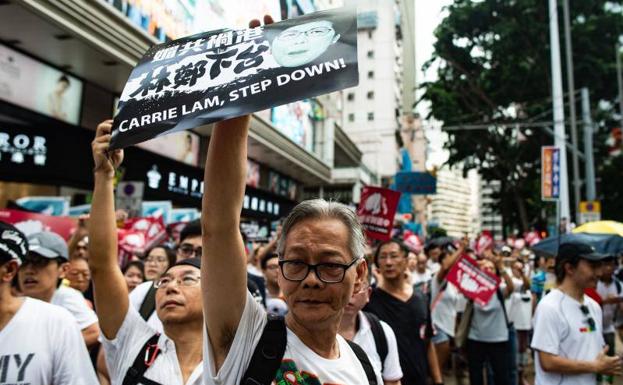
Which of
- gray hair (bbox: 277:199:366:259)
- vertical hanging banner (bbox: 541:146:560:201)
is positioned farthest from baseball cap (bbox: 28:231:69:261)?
vertical hanging banner (bbox: 541:146:560:201)

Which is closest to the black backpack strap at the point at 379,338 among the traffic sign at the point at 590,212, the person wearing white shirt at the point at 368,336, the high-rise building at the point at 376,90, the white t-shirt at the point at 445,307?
the person wearing white shirt at the point at 368,336

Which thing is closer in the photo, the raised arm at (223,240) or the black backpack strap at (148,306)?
the raised arm at (223,240)

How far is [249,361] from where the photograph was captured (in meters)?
1.33

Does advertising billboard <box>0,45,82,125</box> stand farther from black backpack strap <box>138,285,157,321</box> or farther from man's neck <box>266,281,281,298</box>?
black backpack strap <box>138,285,157,321</box>

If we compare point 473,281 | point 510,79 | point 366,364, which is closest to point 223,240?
point 366,364

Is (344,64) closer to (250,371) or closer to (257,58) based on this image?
(257,58)

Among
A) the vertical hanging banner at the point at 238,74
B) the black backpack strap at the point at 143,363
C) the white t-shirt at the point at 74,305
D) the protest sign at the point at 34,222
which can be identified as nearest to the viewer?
the vertical hanging banner at the point at 238,74

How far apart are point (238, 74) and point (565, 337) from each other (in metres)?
3.02

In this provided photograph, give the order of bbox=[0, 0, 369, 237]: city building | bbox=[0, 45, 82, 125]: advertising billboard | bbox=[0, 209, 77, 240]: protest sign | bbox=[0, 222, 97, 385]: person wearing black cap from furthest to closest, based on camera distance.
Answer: bbox=[0, 45, 82, 125]: advertising billboard < bbox=[0, 0, 369, 237]: city building < bbox=[0, 209, 77, 240]: protest sign < bbox=[0, 222, 97, 385]: person wearing black cap

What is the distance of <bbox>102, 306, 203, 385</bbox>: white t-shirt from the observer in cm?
204

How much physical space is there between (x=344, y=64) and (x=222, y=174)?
1.49ft

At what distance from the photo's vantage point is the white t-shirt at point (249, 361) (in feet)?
4.30

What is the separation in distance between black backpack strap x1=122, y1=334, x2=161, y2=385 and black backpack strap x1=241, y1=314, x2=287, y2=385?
872 mm

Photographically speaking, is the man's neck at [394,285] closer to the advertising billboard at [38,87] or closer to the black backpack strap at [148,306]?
the black backpack strap at [148,306]
